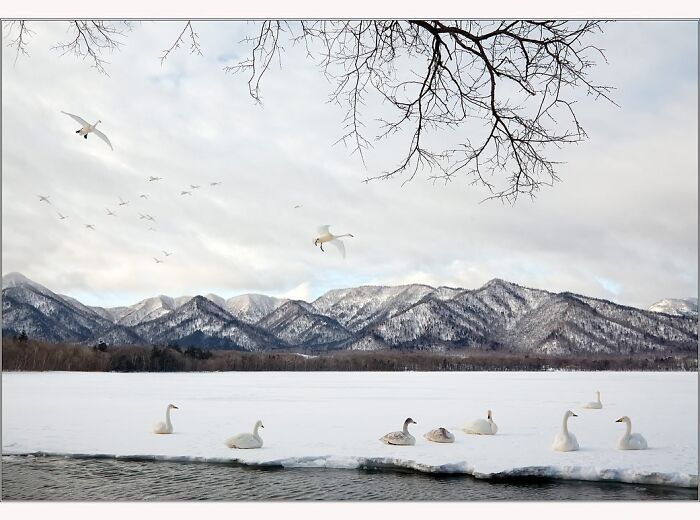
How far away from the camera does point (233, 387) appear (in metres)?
5.23

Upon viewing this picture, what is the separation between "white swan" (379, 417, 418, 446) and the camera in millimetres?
4648

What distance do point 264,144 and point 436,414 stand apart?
2486 mm

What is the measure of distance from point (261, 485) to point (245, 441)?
459mm

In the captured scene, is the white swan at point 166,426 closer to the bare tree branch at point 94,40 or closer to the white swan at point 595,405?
the bare tree branch at point 94,40

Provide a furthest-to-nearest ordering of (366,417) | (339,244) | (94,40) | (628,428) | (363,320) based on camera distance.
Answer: (366,417), (363,320), (339,244), (628,428), (94,40)

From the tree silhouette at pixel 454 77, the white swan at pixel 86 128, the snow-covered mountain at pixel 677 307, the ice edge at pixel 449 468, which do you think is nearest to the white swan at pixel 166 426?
the ice edge at pixel 449 468

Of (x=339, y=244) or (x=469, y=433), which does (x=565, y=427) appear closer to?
(x=469, y=433)

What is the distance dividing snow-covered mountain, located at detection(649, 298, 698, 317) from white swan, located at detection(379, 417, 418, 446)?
1962 millimetres

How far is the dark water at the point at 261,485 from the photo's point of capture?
405cm

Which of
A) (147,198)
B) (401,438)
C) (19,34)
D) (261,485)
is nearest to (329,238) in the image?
(147,198)

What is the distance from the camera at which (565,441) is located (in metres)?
4.51

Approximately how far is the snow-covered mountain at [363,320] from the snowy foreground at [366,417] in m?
0.28

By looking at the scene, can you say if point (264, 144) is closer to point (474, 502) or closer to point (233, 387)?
point (233, 387)

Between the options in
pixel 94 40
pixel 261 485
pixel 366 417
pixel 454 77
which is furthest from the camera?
pixel 366 417
